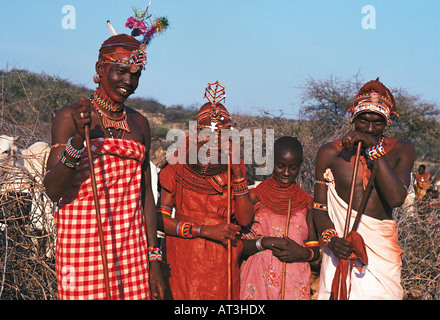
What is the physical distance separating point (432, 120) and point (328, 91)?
4674 millimetres

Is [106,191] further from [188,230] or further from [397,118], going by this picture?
[397,118]

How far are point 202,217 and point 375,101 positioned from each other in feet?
→ 4.57

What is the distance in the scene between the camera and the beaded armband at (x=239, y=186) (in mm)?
3389

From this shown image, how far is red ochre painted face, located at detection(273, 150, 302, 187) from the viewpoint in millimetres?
→ 3768

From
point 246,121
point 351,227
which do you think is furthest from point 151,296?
point 246,121

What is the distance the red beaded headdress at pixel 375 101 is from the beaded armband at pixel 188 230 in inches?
51.1

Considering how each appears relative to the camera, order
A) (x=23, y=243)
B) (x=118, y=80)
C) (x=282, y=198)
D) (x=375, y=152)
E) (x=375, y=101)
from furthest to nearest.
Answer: (x=23, y=243) → (x=282, y=198) → (x=375, y=101) → (x=375, y=152) → (x=118, y=80)

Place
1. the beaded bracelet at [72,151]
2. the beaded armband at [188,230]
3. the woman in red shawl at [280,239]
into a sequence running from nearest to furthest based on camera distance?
the beaded bracelet at [72,151]
the beaded armband at [188,230]
the woman in red shawl at [280,239]

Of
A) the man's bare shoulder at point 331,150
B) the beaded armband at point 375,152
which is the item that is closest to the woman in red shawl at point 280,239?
the man's bare shoulder at point 331,150

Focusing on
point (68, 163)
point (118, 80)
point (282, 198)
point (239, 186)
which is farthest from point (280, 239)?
point (68, 163)

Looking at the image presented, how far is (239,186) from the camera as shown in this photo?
340 centimetres

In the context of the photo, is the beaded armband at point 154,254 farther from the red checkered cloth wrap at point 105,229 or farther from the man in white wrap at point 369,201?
the man in white wrap at point 369,201

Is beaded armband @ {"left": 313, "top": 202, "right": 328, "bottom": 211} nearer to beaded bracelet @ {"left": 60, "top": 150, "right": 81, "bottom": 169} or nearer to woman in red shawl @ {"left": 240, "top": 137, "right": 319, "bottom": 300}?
woman in red shawl @ {"left": 240, "top": 137, "right": 319, "bottom": 300}
